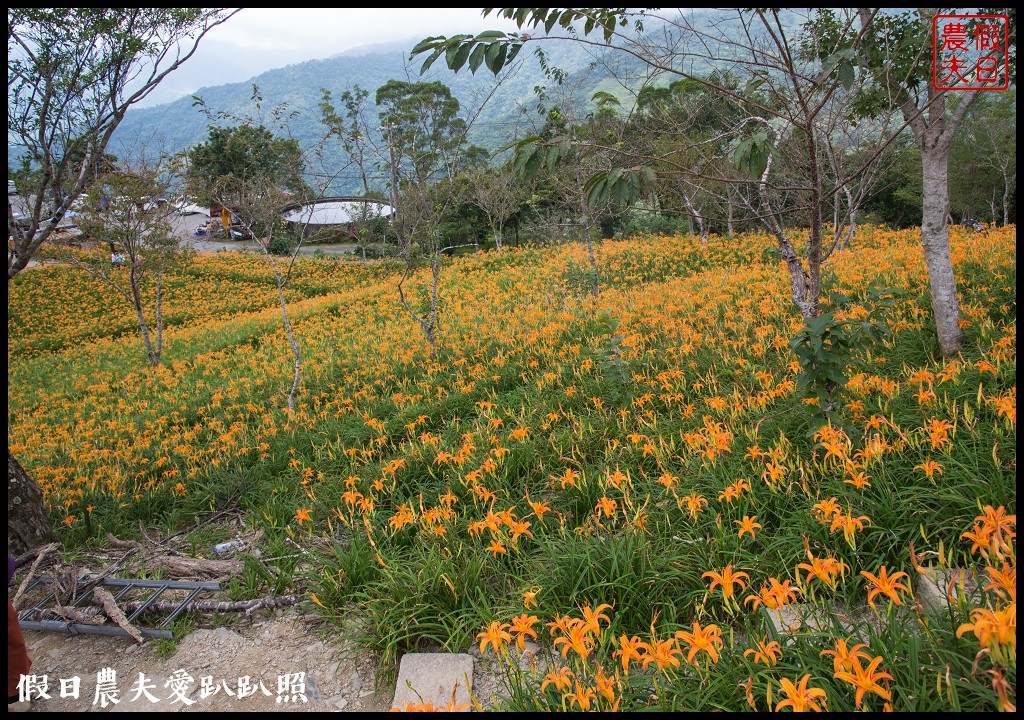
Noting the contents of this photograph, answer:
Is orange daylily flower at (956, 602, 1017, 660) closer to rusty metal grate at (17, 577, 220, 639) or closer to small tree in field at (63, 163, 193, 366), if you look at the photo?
rusty metal grate at (17, 577, 220, 639)

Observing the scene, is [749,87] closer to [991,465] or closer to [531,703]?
[991,465]

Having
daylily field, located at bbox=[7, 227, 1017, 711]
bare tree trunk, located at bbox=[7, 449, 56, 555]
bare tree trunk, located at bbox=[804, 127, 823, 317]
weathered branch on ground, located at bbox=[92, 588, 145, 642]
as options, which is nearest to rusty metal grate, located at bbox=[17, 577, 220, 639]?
weathered branch on ground, located at bbox=[92, 588, 145, 642]

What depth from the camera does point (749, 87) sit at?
127 inches

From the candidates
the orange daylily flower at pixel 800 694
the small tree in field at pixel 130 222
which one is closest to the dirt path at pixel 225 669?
the orange daylily flower at pixel 800 694

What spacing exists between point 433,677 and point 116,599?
2.24m

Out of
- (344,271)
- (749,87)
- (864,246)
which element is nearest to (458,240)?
(344,271)

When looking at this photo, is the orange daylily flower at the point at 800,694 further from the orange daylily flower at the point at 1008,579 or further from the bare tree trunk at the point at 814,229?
the bare tree trunk at the point at 814,229

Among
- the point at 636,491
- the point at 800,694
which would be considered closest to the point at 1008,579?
the point at 800,694

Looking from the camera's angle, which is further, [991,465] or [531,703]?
[991,465]

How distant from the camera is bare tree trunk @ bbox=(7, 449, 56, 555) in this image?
3955 mm

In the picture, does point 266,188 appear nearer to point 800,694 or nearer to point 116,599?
point 116,599

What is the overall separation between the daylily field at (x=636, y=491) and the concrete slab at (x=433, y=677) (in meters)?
0.11

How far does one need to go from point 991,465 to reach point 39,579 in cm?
547

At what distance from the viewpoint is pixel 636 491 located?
3184 mm
